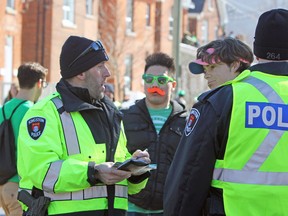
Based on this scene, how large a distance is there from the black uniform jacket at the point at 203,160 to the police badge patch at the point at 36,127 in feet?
3.63

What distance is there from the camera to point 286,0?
961 inches

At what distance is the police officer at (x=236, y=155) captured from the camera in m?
3.70

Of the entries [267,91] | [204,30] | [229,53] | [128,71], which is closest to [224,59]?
[229,53]

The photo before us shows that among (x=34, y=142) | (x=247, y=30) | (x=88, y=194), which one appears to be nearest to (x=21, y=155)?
(x=34, y=142)

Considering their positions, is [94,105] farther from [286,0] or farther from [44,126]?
[286,0]

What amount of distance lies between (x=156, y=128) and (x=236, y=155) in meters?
2.77

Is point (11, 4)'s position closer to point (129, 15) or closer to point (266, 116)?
point (129, 15)

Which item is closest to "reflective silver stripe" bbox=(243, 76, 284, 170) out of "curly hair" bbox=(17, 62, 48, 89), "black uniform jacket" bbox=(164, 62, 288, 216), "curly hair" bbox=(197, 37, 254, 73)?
"black uniform jacket" bbox=(164, 62, 288, 216)

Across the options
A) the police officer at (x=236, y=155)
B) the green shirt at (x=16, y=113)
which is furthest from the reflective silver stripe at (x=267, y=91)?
the green shirt at (x=16, y=113)

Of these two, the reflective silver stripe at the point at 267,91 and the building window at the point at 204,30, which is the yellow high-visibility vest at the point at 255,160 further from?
the building window at the point at 204,30

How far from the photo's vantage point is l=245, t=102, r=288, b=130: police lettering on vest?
3.69 m

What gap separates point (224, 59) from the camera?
4707 millimetres

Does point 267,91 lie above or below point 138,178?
above

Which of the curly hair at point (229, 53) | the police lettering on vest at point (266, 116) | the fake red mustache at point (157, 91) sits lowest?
the police lettering on vest at point (266, 116)
